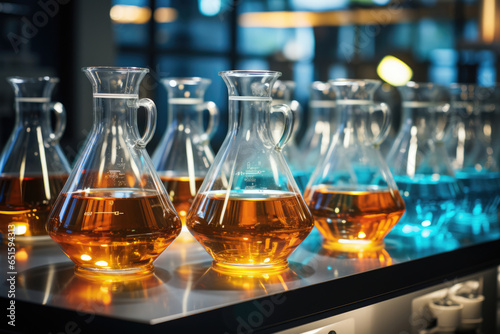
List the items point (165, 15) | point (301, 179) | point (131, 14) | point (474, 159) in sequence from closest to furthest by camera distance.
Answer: point (301, 179) < point (474, 159) < point (131, 14) < point (165, 15)

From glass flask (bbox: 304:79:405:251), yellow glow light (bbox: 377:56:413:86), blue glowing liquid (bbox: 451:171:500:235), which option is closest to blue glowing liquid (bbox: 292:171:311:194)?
glass flask (bbox: 304:79:405:251)

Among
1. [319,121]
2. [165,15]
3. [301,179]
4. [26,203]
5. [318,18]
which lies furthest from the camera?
[318,18]

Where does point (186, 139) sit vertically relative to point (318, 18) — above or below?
below

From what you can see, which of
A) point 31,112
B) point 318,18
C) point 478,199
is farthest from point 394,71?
point 31,112

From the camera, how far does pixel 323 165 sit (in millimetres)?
1175

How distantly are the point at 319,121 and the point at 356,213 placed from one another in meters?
0.55

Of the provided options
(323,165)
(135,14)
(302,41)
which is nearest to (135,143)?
(323,165)

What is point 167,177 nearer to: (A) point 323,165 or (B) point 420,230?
(A) point 323,165

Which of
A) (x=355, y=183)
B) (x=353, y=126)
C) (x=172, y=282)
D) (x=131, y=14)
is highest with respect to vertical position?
(x=131, y=14)

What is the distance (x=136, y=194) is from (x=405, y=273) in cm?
45

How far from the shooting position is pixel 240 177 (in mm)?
944

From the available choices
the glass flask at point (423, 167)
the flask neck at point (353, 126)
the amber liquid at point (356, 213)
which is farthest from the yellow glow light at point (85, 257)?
the glass flask at point (423, 167)

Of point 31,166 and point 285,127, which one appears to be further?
point 31,166

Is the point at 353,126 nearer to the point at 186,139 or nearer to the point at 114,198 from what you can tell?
the point at 186,139
